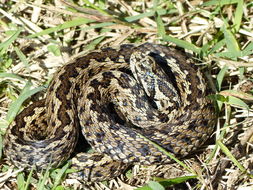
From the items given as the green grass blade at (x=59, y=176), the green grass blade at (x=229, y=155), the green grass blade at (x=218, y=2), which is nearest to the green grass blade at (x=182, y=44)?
the green grass blade at (x=218, y=2)

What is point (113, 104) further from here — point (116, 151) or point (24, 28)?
point (24, 28)

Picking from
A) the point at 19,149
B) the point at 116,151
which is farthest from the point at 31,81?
the point at 116,151

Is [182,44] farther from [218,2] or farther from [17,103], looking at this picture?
[17,103]

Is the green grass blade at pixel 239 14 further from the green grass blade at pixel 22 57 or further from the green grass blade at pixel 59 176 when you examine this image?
the green grass blade at pixel 59 176

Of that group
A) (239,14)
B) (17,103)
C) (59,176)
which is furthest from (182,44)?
(59,176)

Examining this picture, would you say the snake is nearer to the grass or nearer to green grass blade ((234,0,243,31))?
the grass

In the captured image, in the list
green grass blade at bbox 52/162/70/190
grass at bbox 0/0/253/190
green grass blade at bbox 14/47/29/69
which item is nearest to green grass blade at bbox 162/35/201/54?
grass at bbox 0/0/253/190
